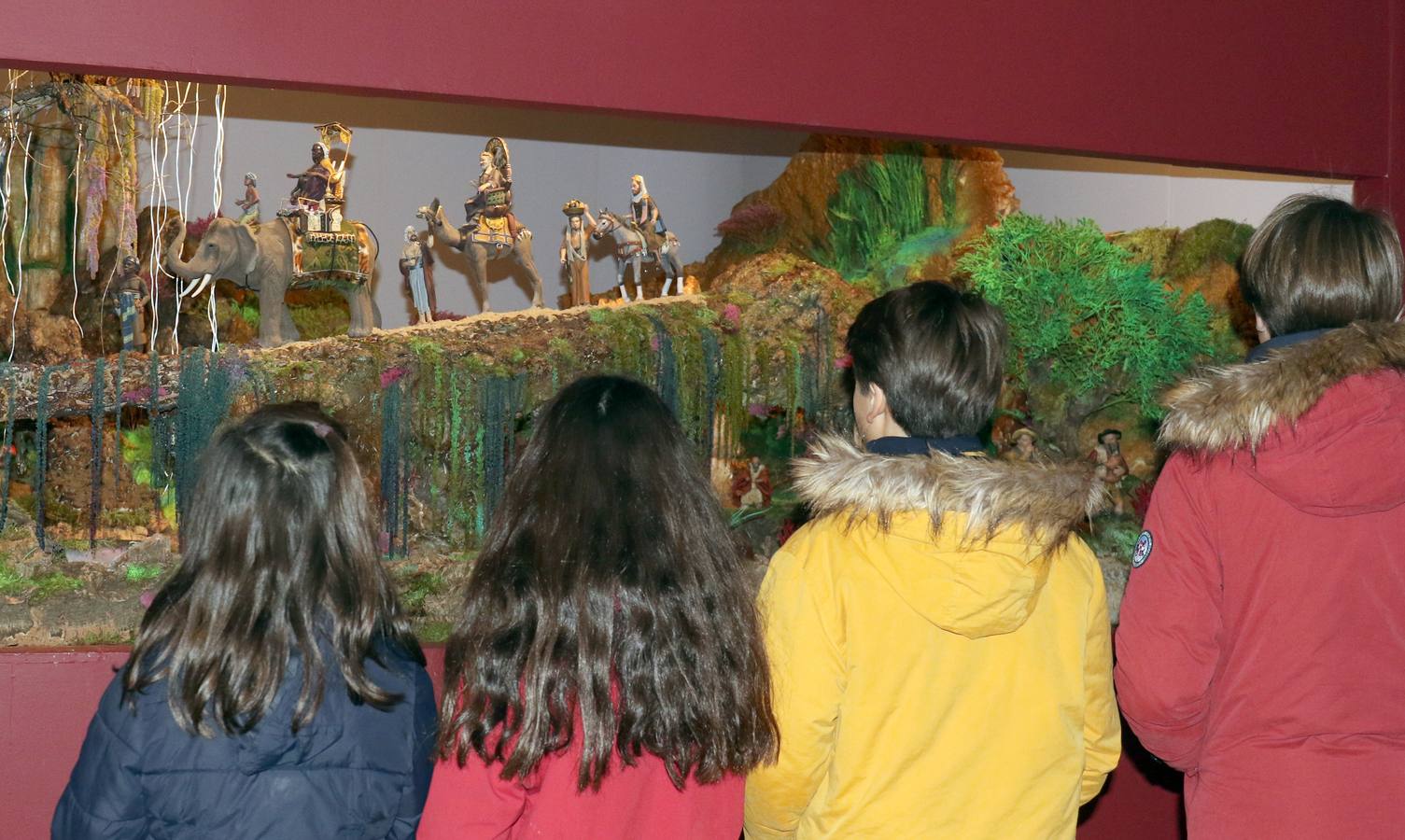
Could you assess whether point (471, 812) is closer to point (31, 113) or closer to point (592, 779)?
point (592, 779)

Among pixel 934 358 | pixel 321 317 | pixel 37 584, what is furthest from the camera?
pixel 321 317

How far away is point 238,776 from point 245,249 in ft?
8.31

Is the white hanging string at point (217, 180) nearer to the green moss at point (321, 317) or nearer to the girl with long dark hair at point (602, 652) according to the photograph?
the green moss at point (321, 317)

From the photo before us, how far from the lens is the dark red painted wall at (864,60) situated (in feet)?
8.64

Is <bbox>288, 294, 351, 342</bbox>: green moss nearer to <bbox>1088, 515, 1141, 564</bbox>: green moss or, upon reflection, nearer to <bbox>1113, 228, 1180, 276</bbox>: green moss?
<bbox>1088, 515, 1141, 564</bbox>: green moss

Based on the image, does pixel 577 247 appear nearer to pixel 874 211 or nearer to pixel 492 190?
pixel 492 190

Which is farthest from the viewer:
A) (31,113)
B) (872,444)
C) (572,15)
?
(31,113)

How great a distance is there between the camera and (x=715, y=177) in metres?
7.20

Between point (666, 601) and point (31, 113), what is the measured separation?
3587mm

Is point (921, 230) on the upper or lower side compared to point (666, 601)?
upper

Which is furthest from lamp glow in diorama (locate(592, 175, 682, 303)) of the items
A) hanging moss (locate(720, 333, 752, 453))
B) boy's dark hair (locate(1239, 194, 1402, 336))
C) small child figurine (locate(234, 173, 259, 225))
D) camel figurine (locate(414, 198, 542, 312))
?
boy's dark hair (locate(1239, 194, 1402, 336))

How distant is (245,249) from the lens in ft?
12.7

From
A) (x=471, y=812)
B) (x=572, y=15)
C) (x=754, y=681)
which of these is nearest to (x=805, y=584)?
(x=754, y=681)

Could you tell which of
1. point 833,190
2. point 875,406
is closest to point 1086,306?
point 833,190
